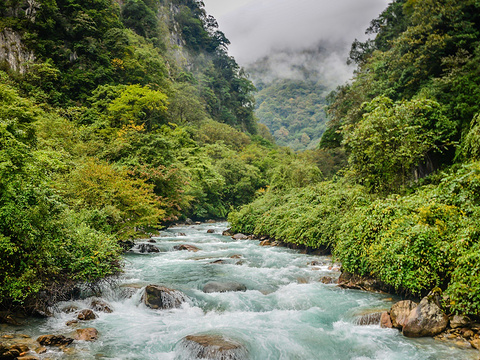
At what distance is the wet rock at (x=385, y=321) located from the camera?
6.95 meters

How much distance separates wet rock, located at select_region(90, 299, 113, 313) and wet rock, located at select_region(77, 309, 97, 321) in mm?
411

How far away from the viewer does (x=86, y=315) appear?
24.7 feet

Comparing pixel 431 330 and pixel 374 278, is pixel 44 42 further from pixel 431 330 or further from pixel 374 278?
pixel 431 330

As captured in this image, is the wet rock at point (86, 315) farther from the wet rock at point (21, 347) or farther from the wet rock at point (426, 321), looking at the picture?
the wet rock at point (426, 321)

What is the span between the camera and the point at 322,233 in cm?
1453

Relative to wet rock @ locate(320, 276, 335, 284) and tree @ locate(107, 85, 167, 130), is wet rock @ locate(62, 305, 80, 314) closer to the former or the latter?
wet rock @ locate(320, 276, 335, 284)

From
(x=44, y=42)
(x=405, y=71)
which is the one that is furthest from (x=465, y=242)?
(x=44, y=42)

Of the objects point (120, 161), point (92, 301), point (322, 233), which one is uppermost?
point (120, 161)

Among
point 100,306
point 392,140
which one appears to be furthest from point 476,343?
point 100,306

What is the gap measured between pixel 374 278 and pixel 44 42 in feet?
113

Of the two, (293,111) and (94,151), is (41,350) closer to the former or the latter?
(94,151)

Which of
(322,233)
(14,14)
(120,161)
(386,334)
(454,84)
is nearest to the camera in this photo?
(386,334)

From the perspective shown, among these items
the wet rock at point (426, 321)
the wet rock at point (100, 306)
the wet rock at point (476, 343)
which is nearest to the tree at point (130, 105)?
the wet rock at point (100, 306)

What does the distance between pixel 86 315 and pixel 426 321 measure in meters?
8.03
